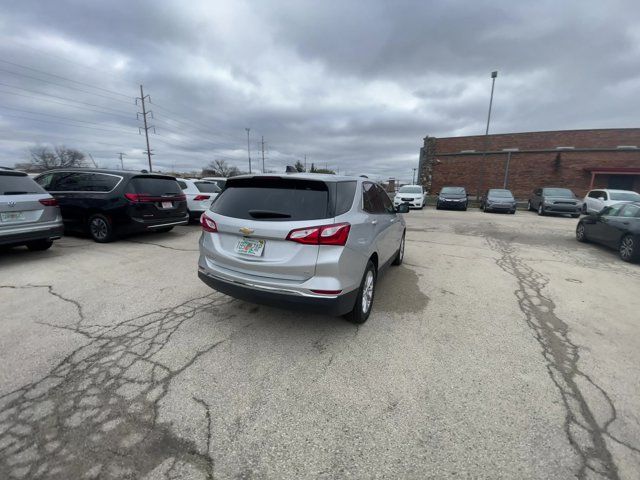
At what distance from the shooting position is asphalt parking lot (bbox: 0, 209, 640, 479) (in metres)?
1.84

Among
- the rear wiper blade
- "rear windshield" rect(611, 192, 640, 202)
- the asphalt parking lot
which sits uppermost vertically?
the rear wiper blade

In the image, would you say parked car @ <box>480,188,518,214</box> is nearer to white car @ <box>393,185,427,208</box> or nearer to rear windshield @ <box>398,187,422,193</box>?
white car @ <box>393,185,427,208</box>

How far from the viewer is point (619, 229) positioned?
23.0ft

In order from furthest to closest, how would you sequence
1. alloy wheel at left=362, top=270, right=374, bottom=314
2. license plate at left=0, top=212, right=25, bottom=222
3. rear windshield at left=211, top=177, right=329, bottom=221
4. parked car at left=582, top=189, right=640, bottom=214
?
1. parked car at left=582, top=189, right=640, bottom=214
2. license plate at left=0, top=212, right=25, bottom=222
3. alloy wheel at left=362, top=270, right=374, bottom=314
4. rear windshield at left=211, top=177, right=329, bottom=221

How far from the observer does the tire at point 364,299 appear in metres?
3.29

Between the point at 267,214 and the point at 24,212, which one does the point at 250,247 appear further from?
the point at 24,212

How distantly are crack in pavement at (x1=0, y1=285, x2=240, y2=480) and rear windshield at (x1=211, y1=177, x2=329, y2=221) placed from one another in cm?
134

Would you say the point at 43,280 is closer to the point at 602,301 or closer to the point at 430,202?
the point at 602,301

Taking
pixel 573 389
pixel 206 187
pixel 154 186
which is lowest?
pixel 573 389

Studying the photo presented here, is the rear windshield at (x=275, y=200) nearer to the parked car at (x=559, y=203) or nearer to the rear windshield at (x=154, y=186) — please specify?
the rear windshield at (x=154, y=186)

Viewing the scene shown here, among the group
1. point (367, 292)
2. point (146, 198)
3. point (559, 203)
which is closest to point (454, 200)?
point (559, 203)

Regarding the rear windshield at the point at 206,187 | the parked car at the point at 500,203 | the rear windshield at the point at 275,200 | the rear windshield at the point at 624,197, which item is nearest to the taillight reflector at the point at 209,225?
the rear windshield at the point at 275,200

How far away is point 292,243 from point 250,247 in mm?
462

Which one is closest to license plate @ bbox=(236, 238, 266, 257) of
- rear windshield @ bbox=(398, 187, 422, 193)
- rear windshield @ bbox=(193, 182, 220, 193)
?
rear windshield @ bbox=(193, 182, 220, 193)
